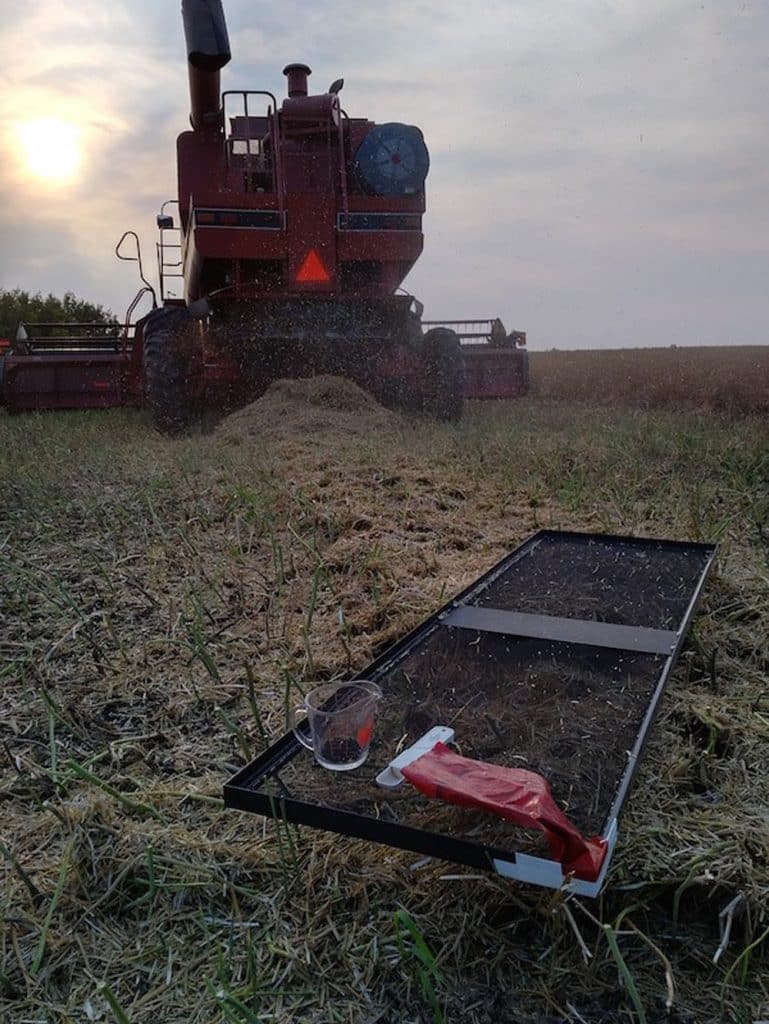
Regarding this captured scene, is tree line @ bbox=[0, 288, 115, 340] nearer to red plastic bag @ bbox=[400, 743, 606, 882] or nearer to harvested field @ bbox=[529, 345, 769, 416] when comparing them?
harvested field @ bbox=[529, 345, 769, 416]

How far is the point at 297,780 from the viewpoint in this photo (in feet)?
5.14

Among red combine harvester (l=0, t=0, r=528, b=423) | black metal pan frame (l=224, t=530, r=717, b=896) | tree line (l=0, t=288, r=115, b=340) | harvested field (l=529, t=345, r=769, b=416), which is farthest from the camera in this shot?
tree line (l=0, t=288, r=115, b=340)

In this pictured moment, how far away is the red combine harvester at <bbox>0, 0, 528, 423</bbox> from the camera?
647 cm

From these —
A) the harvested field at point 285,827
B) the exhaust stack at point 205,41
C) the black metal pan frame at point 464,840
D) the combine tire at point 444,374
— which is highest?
the exhaust stack at point 205,41

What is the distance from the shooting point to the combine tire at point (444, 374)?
23.4 ft

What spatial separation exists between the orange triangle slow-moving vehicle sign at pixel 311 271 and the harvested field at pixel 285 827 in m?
2.73

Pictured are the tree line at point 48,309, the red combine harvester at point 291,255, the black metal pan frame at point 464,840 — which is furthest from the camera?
the tree line at point 48,309

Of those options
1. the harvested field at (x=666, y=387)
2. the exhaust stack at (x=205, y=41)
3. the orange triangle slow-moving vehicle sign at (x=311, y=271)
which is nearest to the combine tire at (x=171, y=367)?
the orange triangle slow-moving vehicle sign at (x=311, y=271)

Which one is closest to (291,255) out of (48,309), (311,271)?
(311,271)

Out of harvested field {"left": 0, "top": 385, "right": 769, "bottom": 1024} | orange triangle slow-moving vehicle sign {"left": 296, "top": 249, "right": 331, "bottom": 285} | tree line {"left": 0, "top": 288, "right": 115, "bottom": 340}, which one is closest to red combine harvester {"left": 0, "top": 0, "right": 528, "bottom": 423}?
orange triangle slow-moving vehicle sign {"left": 296, "top": 249, "right": 331, "bottom": 285}

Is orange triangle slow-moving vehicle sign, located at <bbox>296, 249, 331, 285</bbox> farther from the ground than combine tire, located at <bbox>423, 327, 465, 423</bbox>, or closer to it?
farther from the ground

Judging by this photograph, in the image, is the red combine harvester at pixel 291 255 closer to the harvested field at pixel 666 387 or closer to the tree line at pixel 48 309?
the harvested field at pixel 666 387

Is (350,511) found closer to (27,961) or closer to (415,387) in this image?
(27,961)

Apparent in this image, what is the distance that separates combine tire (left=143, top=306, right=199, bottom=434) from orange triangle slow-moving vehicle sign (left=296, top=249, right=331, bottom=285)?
1.09m
